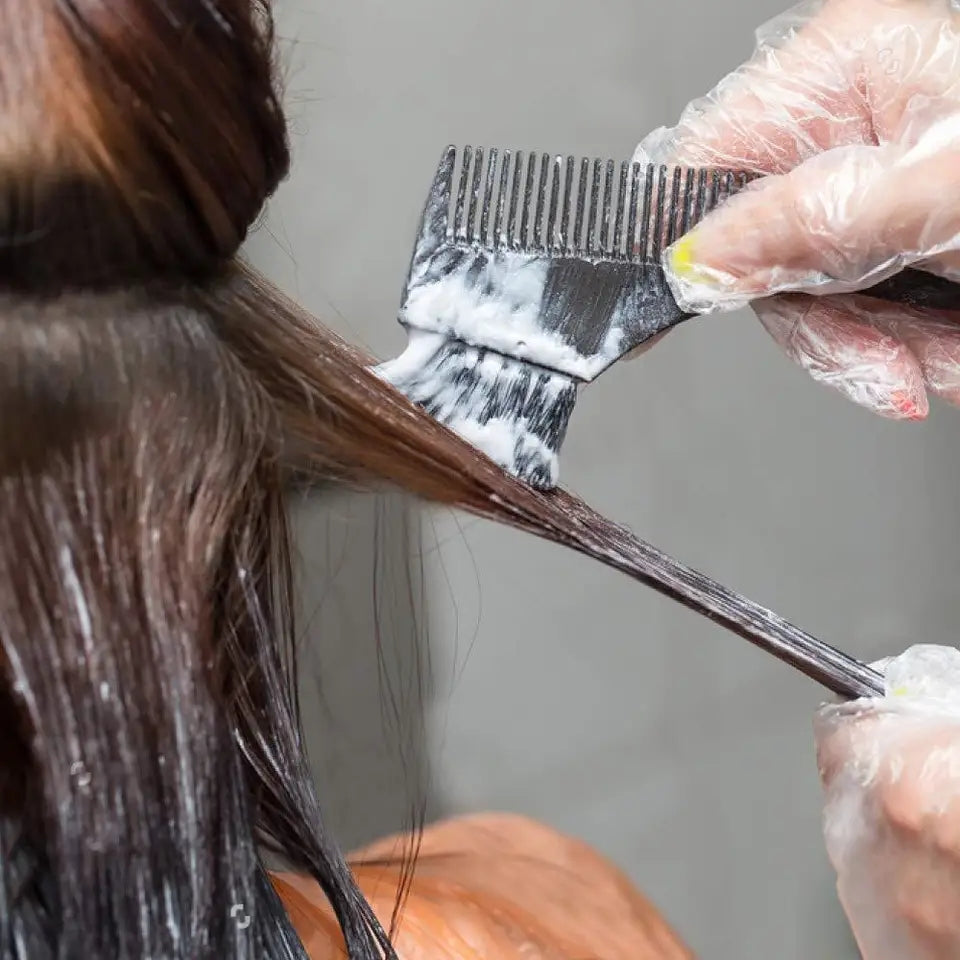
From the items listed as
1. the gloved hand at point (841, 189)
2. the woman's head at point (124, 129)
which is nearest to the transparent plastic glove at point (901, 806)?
the gloved hand at point (841, 189)

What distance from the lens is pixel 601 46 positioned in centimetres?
114

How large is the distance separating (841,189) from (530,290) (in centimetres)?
19

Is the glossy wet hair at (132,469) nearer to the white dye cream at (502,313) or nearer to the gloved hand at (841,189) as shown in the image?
the white dye cream at (502,313)

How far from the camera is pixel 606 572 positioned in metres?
1.19

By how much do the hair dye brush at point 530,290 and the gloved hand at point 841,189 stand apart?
3 centimetres

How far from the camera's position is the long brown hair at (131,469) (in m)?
0.34

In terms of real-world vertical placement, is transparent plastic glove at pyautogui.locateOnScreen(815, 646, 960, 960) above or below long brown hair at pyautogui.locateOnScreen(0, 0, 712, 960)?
below

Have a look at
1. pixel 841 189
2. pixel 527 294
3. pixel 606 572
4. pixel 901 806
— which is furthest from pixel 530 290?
pixel 606 572

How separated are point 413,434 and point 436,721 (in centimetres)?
74

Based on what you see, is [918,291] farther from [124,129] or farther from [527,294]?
[124,129]

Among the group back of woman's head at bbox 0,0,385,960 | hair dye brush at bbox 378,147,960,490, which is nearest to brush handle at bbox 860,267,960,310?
hair dye brush at bbox 378,147,960,490

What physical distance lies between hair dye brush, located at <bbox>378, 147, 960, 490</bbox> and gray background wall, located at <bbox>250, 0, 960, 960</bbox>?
482mm

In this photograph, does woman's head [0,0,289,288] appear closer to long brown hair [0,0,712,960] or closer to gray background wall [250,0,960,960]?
long brown hair [0,0,712,960]

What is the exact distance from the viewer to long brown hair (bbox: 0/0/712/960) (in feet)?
1.13
